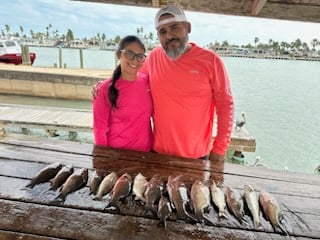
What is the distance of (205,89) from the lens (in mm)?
1965

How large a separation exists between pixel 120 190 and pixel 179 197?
0.28 meters

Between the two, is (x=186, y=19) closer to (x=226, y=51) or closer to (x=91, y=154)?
(x=91, y=154)

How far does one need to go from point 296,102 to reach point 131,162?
37.4 ft

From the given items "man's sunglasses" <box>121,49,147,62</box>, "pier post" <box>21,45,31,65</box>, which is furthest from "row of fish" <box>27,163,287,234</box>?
"pier post" <box>21,45,31,65</box>

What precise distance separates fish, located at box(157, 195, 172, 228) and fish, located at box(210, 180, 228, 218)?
224mm

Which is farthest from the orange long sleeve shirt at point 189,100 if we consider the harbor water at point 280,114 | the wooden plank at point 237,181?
the harbor water at point 280,114

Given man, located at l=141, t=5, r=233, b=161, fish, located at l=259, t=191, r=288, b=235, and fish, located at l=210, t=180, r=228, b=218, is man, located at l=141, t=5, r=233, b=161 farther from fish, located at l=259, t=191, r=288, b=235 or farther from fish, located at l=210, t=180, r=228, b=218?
fish, located at l=259, t=191, r=288, b=235

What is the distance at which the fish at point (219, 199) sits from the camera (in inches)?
47.9

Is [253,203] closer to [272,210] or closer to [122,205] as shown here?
[272,210]

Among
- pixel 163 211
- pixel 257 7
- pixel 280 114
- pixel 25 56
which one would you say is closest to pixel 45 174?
pixel 163 211

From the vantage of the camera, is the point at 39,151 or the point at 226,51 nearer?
the point at 39,151

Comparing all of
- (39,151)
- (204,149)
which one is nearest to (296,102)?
(204,149)

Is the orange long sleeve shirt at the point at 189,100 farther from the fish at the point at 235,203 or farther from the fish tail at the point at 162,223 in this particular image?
the fish tail at the point at 162,223

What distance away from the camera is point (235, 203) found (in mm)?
1269
